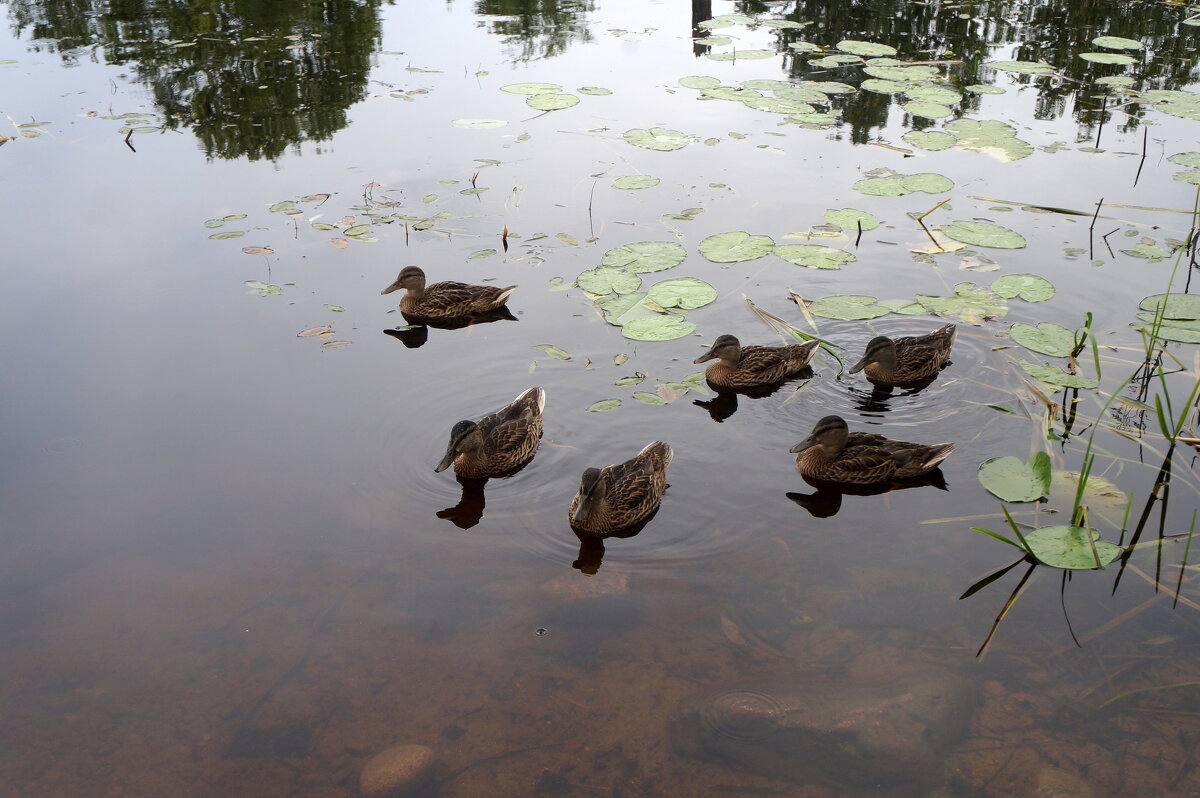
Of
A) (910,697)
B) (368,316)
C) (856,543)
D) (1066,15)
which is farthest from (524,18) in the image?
(910,697)

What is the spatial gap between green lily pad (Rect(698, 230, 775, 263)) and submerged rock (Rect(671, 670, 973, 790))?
4553 mm

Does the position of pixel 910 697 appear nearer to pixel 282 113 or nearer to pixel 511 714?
pixel 511 714

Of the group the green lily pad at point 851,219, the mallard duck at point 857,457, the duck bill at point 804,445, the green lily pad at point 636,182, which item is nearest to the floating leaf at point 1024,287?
the green lily pad at point 851,219

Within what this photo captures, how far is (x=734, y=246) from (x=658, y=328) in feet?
5.15

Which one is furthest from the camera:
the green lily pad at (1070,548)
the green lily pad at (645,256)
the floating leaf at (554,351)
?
the green lily pad at (645,256)

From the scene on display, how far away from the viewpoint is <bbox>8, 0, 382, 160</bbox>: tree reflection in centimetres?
1154

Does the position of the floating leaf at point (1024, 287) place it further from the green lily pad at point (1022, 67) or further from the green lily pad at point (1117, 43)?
the green lily pad at point (1117, 43)

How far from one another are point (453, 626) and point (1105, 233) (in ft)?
23.6

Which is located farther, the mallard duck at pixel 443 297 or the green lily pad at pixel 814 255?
the green lily pad at pixel 814 255

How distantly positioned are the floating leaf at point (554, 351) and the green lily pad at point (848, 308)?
2.08 m

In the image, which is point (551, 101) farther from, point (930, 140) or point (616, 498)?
point (616, 498)

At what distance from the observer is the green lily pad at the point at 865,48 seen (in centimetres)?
1330

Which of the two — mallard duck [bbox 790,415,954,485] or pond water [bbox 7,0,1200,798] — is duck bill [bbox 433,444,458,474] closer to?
pond water [bbox 7,0,1200,798]

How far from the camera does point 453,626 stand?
4.88 metres
